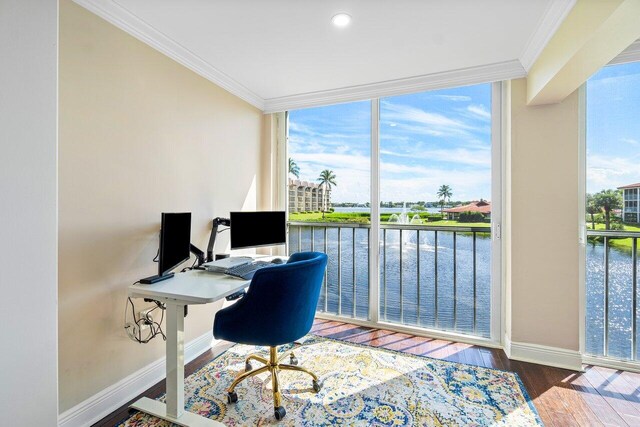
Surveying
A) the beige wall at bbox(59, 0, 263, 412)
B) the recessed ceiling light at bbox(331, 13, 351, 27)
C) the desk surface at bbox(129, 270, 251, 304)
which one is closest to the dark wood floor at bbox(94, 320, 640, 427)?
the beige wall at bbox(59, 0, 263, 412)

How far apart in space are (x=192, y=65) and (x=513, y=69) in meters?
2.55

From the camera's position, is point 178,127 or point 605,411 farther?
point 178,127

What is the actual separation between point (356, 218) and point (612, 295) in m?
2.13

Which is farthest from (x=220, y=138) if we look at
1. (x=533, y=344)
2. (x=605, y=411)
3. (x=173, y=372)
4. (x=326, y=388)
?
(x=605, y=411)

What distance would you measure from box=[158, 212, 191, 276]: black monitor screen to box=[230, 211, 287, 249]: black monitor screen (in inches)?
17.8

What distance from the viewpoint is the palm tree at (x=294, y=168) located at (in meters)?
3.30

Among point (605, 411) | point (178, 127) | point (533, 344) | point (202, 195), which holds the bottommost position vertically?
point (605, 411)

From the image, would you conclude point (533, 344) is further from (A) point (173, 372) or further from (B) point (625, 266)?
(A) point (173, 372)

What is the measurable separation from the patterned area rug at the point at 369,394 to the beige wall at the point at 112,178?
0.50 meters

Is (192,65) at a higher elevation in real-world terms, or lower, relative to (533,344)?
higher

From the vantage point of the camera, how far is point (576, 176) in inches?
85.9

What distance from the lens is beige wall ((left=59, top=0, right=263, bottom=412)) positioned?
5.08 ft

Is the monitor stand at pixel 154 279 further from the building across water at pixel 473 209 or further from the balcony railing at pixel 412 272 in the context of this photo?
the building across water at pixel 473 209

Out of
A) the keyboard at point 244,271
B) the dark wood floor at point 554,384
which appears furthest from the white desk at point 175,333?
the dark wood floor at point 554,384
